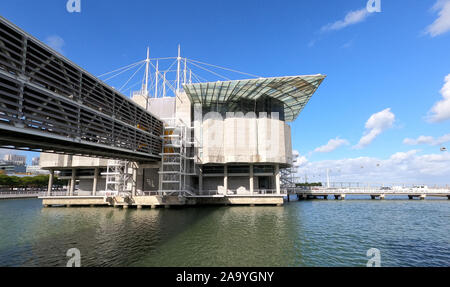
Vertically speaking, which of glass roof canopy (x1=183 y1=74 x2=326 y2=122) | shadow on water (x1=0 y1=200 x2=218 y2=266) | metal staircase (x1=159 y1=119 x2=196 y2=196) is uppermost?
glass roof canopy (x1=183 y1=74 x2=326 y2=122)

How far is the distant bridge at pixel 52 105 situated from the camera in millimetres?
12812

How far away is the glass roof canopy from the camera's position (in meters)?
38.8

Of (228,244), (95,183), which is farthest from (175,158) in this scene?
(228,244)

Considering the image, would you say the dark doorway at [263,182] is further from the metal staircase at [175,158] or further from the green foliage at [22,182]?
the green foliage at [22,182]

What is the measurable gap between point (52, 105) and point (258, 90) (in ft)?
113

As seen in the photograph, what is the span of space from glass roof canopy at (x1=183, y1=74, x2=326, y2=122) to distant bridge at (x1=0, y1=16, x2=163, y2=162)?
1519 centimetres

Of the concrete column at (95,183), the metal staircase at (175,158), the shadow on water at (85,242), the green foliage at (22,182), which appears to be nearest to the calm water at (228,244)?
the shadow on water at (85,242)

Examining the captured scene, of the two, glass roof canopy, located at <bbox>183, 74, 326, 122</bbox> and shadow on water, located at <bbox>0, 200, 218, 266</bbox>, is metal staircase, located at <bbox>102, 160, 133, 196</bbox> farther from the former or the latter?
glass roof canopy, located at <bbox>183, 74, 326, 122</bbox>

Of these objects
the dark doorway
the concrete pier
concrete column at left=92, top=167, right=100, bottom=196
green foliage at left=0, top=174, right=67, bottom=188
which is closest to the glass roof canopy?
the dark doorway

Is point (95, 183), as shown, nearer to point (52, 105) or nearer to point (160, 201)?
point (160, 201)

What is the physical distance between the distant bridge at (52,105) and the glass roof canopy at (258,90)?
1519cm

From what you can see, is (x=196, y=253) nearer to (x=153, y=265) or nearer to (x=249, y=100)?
(x=153, y=265)

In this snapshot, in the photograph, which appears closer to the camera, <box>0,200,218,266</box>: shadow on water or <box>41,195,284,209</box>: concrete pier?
<box>0,200,218,266</box>: shadow on water
